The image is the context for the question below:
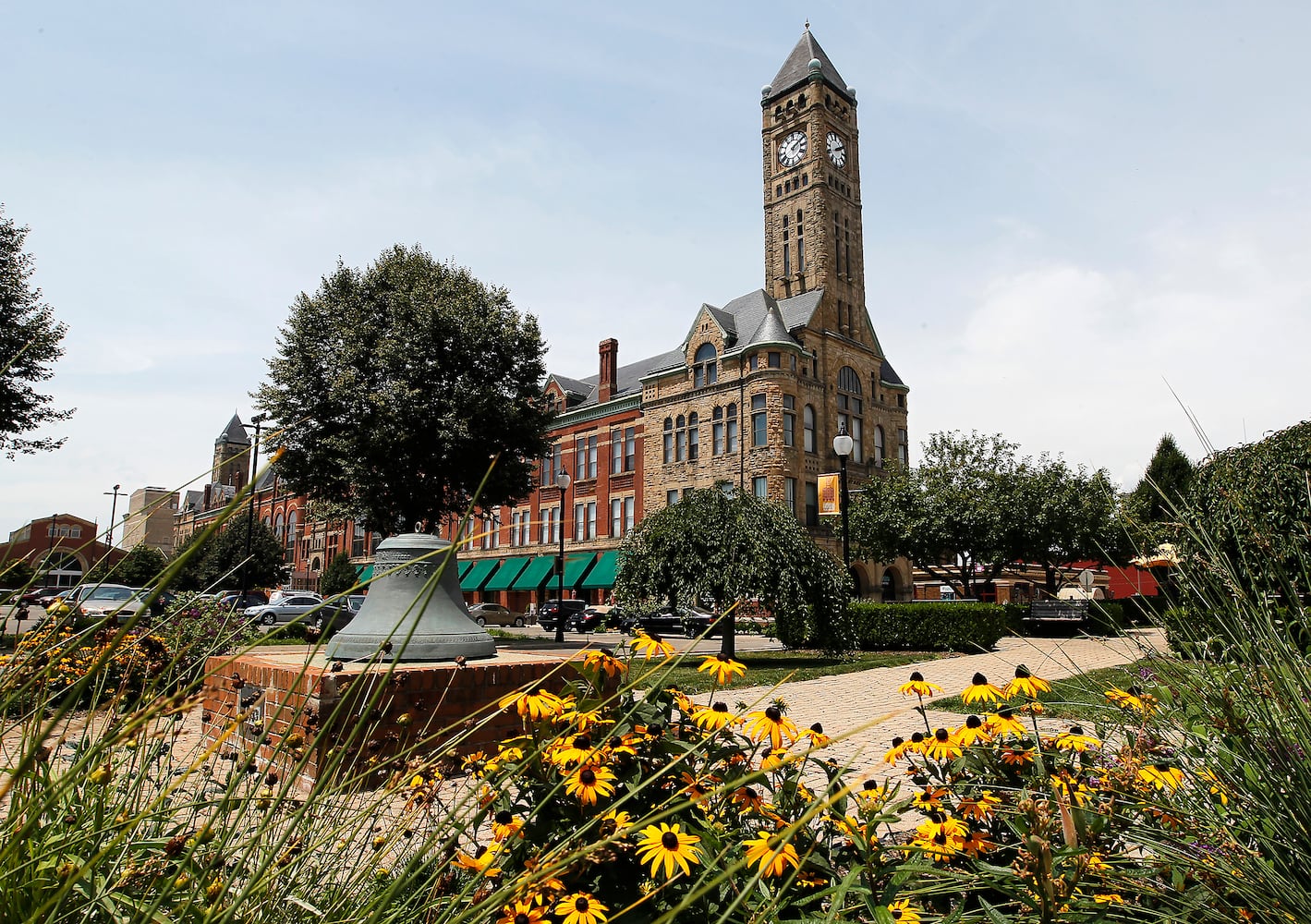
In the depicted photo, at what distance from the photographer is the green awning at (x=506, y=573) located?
48625 mm

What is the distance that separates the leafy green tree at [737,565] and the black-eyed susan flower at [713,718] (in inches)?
562

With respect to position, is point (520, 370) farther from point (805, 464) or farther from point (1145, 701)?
point (1145, 701)

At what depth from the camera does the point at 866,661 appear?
16969 millimetres

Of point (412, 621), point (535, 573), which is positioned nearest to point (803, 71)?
point (535, 573)

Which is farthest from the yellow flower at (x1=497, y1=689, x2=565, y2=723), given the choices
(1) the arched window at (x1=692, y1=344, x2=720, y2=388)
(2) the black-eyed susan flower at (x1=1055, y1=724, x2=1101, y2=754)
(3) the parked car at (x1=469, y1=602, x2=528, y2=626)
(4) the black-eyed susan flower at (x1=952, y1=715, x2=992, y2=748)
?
(1) the arched window at (x1=692, y1=344, x2=720, y2=388)

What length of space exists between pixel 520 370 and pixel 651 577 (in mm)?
8638

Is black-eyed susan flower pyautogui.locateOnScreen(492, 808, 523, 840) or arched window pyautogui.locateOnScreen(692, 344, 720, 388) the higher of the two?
arched window pyautogui.locateOnScreen(692, 344, 720, 388)

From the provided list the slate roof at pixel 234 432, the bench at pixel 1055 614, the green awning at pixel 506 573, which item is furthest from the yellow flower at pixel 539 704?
the slate roof at pixel 234 432

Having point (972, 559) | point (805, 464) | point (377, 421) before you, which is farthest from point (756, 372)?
point (377, 421)

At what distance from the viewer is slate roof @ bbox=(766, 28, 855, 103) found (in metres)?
47.8

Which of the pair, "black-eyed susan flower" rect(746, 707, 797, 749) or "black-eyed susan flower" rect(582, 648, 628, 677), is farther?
"black-eyed susan flower" rect(582, 648, 628, 677)

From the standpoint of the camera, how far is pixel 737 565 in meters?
17.5

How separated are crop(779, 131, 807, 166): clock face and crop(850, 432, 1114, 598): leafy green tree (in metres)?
19.9

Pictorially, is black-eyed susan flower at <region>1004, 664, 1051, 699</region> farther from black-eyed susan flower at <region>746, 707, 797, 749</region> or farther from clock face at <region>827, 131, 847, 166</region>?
clock face at <region>827, 131, 847, 166</region>
